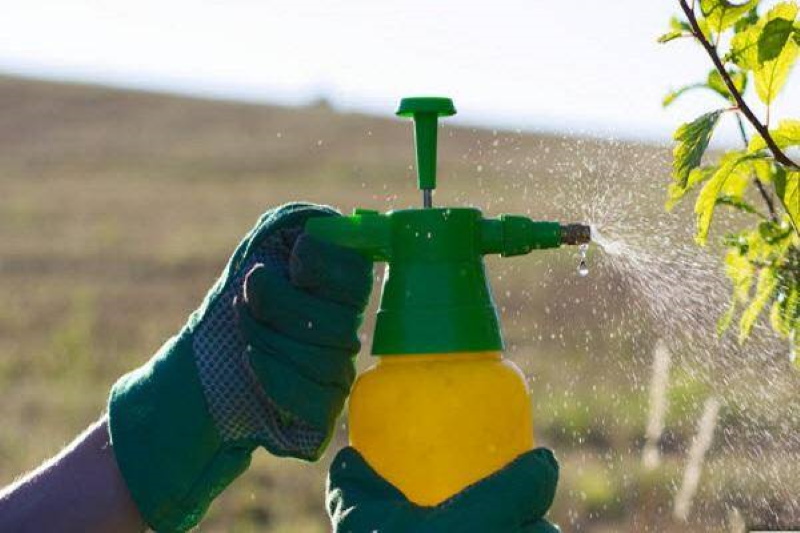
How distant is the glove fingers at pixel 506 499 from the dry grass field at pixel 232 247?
715mm

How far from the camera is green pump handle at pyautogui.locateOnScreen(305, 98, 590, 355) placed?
183 cm

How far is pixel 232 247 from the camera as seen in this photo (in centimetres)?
2152

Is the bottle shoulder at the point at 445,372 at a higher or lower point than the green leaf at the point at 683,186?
lower

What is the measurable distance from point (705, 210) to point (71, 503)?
1.04 metres

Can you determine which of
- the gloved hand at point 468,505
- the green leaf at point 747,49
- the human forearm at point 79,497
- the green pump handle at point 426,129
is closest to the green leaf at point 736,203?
the green leaf at point 747,49

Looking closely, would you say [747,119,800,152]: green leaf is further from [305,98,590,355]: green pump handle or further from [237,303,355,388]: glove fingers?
[237,303,355,388]: glove fingers

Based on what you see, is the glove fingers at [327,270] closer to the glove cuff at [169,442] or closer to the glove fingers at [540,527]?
the glove cuff at [169,442]

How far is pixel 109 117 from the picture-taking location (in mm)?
30625

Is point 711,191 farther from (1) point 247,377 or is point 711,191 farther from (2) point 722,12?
(1) point 247,377

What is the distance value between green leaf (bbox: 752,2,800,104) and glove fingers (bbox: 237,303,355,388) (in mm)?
744

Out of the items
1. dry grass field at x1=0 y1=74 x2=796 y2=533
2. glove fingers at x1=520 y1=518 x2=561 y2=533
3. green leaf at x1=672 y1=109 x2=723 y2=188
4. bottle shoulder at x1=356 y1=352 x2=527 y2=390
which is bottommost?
dry grass field at x1=0 y1=74 x2=796 y2=533

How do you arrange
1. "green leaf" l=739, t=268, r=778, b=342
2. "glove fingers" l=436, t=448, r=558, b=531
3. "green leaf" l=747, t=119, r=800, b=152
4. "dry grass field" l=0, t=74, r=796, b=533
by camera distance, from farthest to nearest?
"dry grass field" l=0, t=74, r=796, b=533, "green leaf" l=739, t=268, r=778, b=342, "green leaf" l=747, t=119, r=800, b=152, "glove fingers" l=436, t=448, r=558, b=531

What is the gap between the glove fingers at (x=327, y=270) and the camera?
5.99ft

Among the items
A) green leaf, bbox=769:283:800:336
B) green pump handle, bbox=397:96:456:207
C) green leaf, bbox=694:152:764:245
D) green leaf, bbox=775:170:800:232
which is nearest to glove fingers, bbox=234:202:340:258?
green pump handle, bbox=397:96:456:207
